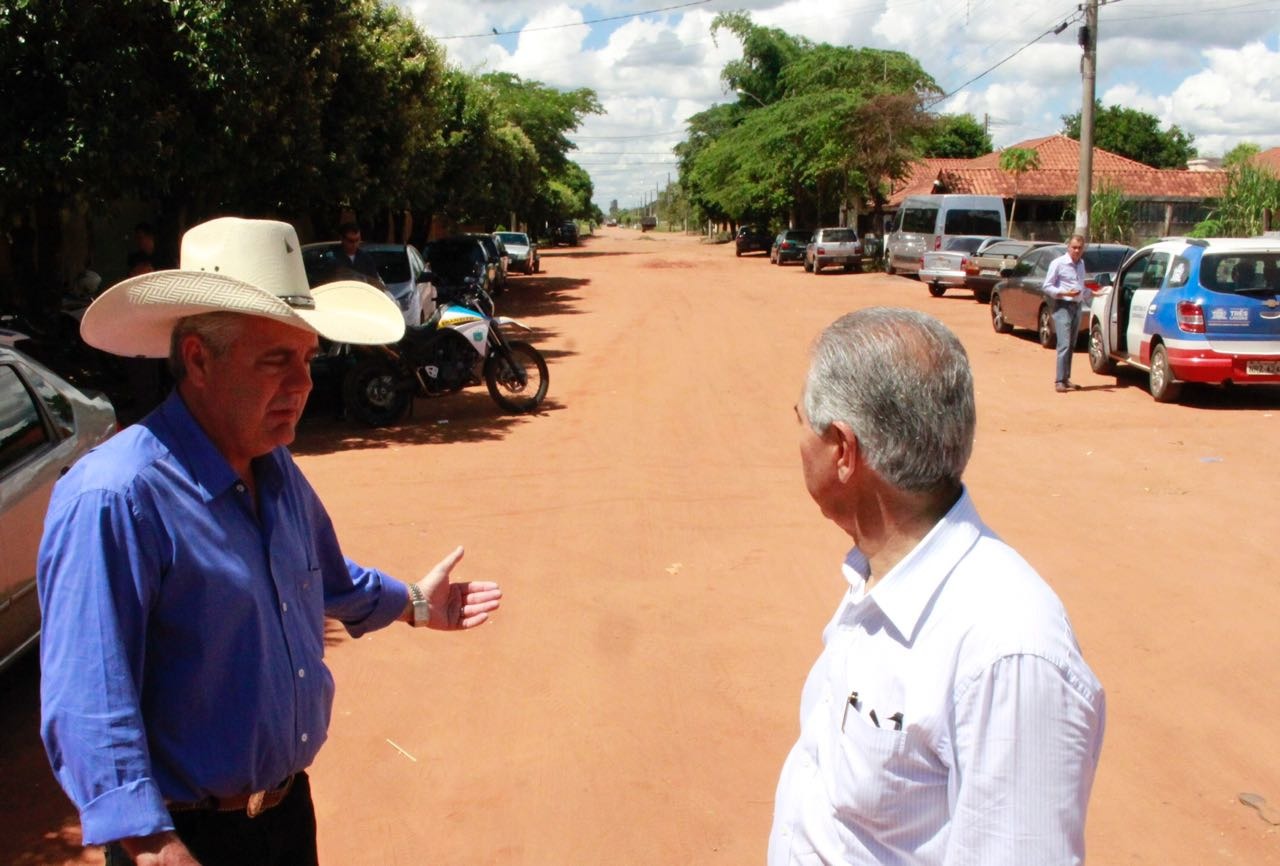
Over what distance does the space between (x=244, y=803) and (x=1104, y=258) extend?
1932cm

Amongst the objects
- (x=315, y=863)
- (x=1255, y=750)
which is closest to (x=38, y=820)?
(x=315, y=863)

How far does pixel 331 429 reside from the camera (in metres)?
11.7

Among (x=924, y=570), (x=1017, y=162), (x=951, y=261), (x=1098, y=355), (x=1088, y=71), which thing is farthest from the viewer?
(x=1017, y=162)

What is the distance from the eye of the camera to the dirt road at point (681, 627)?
407 centimetres

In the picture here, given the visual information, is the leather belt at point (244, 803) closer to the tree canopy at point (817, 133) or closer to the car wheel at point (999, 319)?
the car wheel at point (999, 319)

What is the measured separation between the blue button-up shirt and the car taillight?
1147cm

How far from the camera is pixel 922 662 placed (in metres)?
1.73

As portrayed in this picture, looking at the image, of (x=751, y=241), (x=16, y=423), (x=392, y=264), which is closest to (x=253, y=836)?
(x=16, y=423)

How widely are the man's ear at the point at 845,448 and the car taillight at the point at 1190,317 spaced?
37.1 feet

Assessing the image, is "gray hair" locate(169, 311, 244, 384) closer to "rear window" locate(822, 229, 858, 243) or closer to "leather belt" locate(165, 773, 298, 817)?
"leather belt" locate(165, 773, 298, 817)

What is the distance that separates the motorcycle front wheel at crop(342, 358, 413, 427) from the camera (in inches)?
455

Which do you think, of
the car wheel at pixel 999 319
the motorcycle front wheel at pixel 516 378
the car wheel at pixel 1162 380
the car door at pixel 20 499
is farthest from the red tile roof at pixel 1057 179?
the car door at pixel 20 499

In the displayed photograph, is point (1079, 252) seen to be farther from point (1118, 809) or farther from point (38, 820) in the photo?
point (38, 820)

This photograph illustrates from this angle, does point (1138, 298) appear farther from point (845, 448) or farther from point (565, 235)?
point (565, 235)
